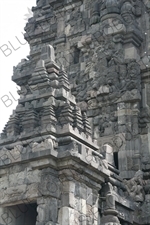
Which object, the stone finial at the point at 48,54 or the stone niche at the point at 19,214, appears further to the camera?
the stone finial at the point at 48,54

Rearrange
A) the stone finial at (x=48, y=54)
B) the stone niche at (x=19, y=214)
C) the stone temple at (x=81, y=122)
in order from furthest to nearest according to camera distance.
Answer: the stone finial at (x=48, y=54) < the stone niche at (x=19, y=214) < the stone temple at (x=81, y=122)

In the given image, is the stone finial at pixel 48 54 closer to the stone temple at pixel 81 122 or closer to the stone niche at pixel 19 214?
the stone temple at pixel 81 122

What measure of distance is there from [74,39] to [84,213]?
10311 millimetres

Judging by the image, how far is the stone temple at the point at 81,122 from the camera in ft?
44.2

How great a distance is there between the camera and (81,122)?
581 inches

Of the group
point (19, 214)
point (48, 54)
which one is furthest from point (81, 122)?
point (19, 214)

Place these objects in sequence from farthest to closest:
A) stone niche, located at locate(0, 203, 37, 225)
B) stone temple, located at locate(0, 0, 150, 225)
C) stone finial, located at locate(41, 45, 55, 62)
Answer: stone finial, located at locate(41, 45, 55, 62)
stone niche, located at locate(0, 203, 37, 225)
stone temple, located at locate(0, 0, 150, 225)

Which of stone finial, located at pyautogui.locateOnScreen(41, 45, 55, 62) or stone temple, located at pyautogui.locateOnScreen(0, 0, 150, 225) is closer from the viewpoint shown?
stone temple, located at pyautogui.locateOnScreen(0, 0, 150, 225)

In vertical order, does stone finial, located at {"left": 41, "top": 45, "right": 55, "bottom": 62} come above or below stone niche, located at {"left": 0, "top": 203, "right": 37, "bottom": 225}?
above

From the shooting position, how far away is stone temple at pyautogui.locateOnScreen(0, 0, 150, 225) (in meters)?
13.5

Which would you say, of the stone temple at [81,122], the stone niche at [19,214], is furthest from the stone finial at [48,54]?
the stone niche at [19,214]

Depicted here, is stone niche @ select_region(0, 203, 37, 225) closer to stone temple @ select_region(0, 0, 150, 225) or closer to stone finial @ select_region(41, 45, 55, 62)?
stone temple @ select_region(0, 0, 150, 225)

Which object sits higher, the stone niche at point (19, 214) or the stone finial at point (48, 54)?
the stone finial at point (48, 54)

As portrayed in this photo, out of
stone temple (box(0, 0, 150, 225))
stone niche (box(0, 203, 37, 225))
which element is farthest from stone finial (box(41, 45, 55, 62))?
stone niche (box(0, 203, 37, 225))
